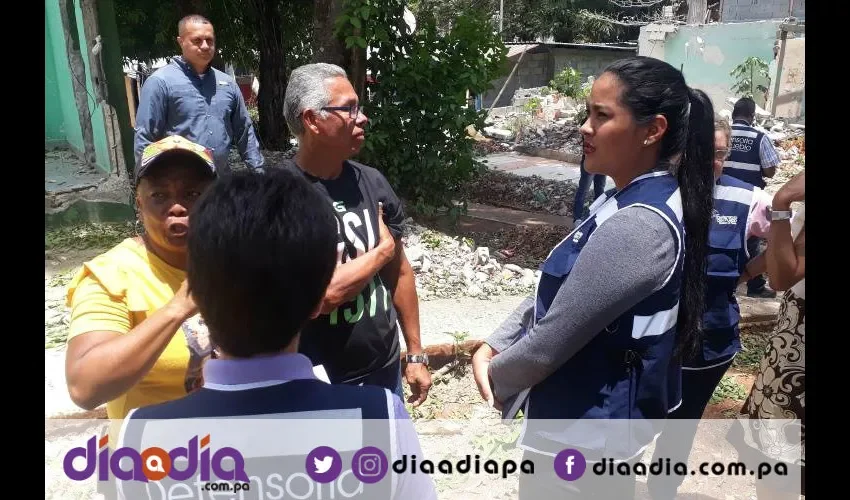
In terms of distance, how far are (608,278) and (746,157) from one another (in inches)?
176

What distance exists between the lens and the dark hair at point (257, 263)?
42.1 inches

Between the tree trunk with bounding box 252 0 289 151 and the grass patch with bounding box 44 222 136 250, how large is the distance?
18.3 ft

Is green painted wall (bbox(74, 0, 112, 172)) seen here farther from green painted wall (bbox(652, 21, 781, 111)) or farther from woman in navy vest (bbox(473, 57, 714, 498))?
green painted wall (bbox(652, 21, 781, 111))

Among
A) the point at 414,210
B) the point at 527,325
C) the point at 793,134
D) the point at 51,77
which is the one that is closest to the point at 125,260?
the point at 527,325

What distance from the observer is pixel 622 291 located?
1559mm

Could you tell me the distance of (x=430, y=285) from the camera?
17.7 feet

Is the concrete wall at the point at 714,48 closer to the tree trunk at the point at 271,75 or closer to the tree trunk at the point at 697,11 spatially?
the tree trunk at the point at 697,11

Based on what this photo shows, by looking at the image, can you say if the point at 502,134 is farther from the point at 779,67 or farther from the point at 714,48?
the point at 779,67

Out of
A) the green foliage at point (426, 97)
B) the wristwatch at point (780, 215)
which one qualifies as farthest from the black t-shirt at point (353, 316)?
the green foliage at point (426, 97)

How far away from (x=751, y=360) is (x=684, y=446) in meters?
1.97

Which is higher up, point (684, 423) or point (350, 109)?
point (350, 109)

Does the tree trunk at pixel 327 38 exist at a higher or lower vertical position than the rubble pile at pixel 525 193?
higher

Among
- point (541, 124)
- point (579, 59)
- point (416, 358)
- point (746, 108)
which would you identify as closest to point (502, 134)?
point (541, 124)

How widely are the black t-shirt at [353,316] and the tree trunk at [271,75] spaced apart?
9.62 metres
